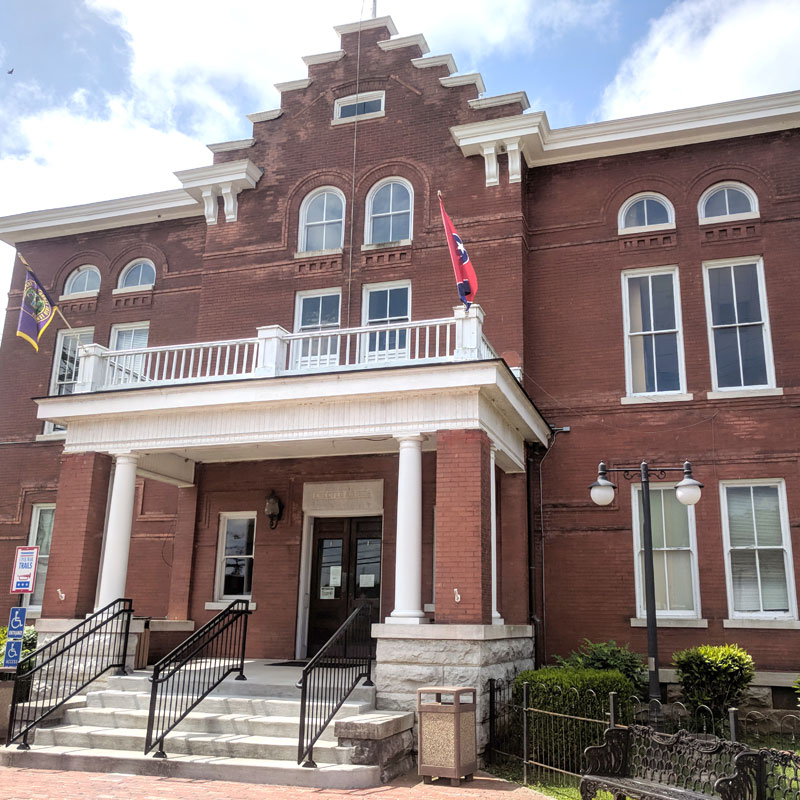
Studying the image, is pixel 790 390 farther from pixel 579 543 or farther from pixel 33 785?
pixel 33 785

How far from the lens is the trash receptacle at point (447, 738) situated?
362 inches

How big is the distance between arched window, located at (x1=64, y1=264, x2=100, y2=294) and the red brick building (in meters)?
0.89

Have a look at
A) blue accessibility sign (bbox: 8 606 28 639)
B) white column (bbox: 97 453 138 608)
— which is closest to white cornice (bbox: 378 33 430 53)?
white column (bbox: 97 453 138 608)

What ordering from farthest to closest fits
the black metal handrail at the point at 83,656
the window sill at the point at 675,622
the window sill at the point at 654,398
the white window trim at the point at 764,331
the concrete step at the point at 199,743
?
the window sill at the point at 654,398
the white window trim at the point at 764,331
the window sill at the point at 675,622
the black metal handrail at the point at 83,656
the concrete step at the point at 199,743

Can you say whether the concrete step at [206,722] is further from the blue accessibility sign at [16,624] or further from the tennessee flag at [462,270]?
the tennessee flag at [462,270]

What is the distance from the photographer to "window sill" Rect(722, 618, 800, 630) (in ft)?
43.0

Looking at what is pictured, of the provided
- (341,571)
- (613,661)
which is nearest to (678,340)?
(613,661)

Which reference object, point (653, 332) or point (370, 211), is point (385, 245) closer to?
point (370, 211)

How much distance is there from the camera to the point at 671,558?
46.1ft

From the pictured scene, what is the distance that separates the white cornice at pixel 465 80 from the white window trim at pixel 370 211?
2.18 m

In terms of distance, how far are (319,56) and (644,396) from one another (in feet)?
33.9

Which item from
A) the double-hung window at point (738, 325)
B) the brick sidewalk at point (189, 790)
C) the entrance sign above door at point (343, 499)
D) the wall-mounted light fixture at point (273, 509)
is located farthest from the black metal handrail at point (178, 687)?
the double-hung window at point (738, 325)

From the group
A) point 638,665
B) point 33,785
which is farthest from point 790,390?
point 33,785

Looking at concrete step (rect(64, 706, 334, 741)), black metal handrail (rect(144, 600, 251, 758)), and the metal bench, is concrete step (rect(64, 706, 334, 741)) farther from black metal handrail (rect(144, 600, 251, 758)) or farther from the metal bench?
the metal bench
